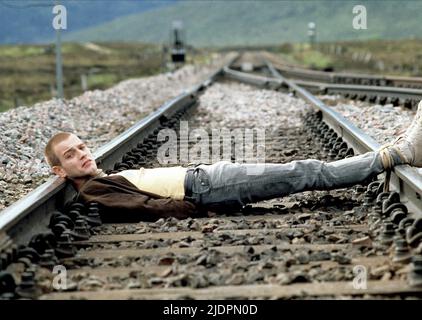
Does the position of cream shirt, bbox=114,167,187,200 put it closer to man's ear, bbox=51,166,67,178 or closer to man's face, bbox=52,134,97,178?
man's face, bbox=52,134,97,178

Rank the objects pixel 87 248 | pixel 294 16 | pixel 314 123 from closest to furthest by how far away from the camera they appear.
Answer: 1. pixel 87 248
2. pixel 314 123
3. pixel 294 16

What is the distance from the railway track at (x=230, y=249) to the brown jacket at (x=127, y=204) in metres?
0.07

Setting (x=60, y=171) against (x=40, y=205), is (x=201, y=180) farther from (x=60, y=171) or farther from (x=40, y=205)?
(x=40, y=205)

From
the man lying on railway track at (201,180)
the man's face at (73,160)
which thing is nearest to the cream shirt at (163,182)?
the man lying on railway track at (201,180)

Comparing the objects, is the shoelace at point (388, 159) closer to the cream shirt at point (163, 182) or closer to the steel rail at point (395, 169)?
the steel rail at point (395, 169)

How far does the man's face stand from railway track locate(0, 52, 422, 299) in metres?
0.11

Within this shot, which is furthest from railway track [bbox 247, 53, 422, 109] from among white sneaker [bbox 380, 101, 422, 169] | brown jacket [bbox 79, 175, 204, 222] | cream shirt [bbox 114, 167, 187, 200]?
brown jacket [bbox 79, 175, 204, 222]

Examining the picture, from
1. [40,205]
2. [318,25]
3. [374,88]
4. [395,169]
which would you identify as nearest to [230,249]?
[40,205]

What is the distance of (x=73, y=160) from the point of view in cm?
533
